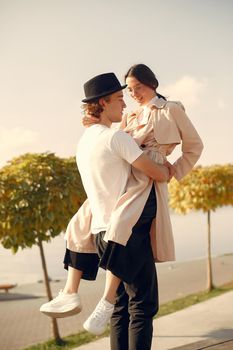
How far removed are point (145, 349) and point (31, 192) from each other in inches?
170

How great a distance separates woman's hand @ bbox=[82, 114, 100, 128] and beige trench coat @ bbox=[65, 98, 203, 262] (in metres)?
0.19

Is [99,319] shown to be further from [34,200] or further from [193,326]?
[193,326]

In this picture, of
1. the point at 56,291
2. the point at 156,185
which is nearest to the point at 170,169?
the point at 156,185

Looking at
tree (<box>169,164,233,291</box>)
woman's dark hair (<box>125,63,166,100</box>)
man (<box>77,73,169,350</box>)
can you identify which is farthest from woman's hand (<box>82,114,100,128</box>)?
tree (<box>169,164,233,291</box>)

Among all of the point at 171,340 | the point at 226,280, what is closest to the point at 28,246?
the point at 171,340

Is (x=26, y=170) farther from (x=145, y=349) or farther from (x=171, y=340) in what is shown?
(x=145, y=349)

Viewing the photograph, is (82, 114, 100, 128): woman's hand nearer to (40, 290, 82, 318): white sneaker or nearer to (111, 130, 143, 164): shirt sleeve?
(111, 130, 143, 164): shirt sleeve

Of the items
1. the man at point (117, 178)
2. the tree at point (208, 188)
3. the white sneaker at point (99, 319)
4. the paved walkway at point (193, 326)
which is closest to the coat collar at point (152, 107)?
the man at point (117, 178)

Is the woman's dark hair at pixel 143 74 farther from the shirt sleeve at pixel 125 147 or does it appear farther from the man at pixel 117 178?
the shirt sleeve at pixel 125 147

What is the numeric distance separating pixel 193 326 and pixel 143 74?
4.89 m

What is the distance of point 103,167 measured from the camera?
8.21 ft

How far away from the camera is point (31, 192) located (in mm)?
6652

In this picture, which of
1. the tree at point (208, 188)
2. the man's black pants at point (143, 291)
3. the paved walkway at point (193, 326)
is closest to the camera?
the man's black pants at point (143, 291)

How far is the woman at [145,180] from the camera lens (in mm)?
2471
